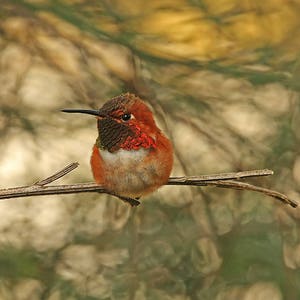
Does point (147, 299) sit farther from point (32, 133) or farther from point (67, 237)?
point (32, 133)

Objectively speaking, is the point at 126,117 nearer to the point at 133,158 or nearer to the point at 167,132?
the point at 133,158

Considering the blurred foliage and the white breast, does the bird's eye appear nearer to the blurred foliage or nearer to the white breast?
the white breast

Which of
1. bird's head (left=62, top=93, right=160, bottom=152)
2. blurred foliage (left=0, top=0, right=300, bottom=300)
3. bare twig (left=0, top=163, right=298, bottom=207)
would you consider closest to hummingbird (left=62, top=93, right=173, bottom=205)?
bird's head (left=62, top=93, right=160, bottom=152)

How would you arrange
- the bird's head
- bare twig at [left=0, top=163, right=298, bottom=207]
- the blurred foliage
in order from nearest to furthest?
1. bare twig at [left=0, top=163, right=298, bottom=207]
2. the bird's head
3. the blurred foliage

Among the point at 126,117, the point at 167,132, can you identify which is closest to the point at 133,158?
the point at 126,117

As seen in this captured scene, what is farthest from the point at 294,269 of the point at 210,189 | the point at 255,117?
the point at 255,117
